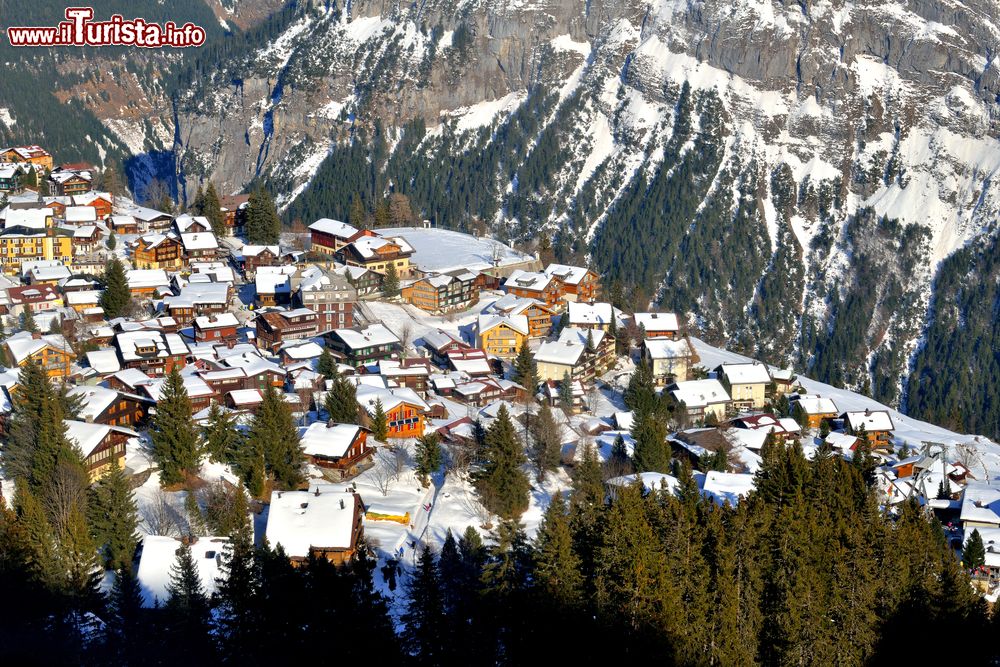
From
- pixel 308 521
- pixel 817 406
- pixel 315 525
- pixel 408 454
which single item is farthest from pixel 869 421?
pixel 308 521

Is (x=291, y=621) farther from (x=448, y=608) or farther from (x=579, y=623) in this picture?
(x=579, y=623)

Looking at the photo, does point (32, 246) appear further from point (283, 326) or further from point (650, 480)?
point (650, 480)

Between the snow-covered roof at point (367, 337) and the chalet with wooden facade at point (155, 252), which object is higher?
the snow-covered roof at point (367, 337)

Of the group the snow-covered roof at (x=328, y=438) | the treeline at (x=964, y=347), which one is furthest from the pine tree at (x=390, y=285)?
the treeline at (x=964, y=347)

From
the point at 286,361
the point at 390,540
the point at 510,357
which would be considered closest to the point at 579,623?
the point at 390,540

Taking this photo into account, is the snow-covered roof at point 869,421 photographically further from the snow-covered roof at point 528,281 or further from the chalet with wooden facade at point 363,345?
the chalet with wooden facade at point 363,345

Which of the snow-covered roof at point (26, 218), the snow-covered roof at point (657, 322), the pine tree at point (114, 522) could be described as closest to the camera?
the pine tree at point (114, 522)
